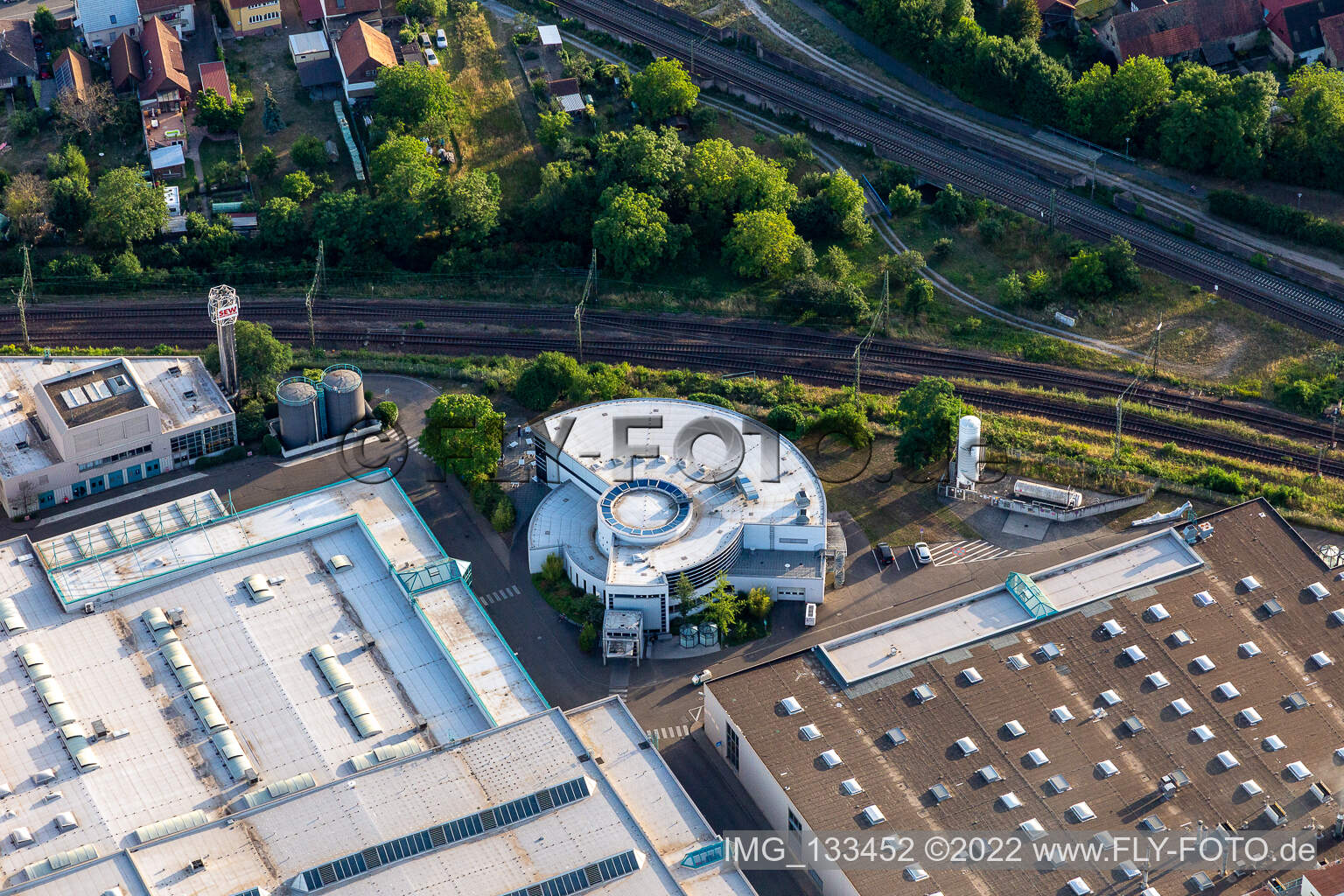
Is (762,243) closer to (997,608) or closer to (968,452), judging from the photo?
(968,452)

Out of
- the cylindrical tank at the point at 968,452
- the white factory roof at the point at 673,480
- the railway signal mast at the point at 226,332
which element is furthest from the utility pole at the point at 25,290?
the cylindrical tank at the point at 968,452

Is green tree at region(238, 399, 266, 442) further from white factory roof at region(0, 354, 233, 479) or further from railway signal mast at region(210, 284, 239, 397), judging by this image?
railway signal mast at region(210, 284, 239, 397)

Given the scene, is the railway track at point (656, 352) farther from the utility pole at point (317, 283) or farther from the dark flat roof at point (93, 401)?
the dark flat roof at point (93, 401)

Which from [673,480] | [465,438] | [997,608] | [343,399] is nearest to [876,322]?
[673,480]

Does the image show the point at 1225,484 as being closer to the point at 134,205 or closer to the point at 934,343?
the point at 934,343

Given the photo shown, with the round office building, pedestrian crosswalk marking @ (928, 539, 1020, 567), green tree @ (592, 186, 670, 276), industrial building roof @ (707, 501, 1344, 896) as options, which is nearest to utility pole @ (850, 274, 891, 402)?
the round office building
